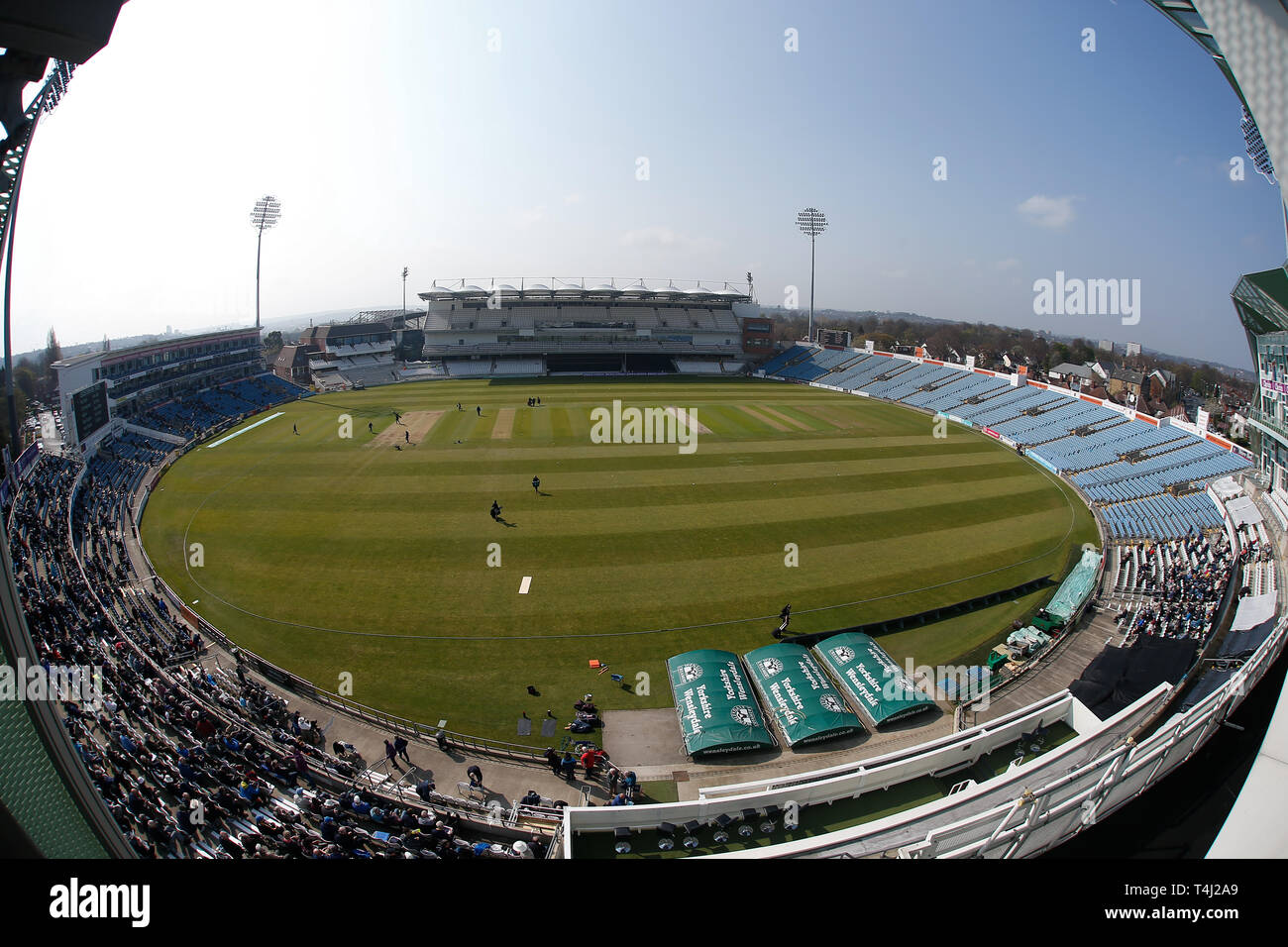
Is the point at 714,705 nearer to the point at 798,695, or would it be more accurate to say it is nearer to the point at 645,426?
the point at 798,695

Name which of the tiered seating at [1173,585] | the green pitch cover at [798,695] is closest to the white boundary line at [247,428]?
the green pitch cover at [798,695]

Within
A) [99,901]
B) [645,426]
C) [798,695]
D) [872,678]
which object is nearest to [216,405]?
[645,426]

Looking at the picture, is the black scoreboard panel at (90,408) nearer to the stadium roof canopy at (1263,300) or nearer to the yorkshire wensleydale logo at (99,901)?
the yorkshire wensleydale logo at (99,901)

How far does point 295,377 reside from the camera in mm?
71438

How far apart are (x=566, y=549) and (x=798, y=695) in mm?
11222

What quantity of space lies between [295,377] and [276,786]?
71150 mm

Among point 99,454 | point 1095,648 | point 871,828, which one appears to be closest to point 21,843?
point 871,828

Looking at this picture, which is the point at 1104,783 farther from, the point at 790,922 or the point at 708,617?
the point at 708,617

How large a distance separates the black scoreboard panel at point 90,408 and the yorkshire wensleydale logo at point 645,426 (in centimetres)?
2831

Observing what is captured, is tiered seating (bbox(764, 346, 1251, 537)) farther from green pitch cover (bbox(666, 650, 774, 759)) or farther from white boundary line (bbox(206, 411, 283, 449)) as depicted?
white boundary line (bbox(206, 411, 283, 449))

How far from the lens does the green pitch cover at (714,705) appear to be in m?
13.4

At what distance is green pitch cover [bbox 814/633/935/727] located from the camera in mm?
14422

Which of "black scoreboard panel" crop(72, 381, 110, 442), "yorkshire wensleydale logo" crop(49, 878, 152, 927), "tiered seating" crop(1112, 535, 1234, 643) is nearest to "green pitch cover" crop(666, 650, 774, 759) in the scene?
"tiered seating" crop(1112, 535, 1234, 643)

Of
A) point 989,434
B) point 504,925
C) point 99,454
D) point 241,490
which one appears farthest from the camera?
point 989,434
